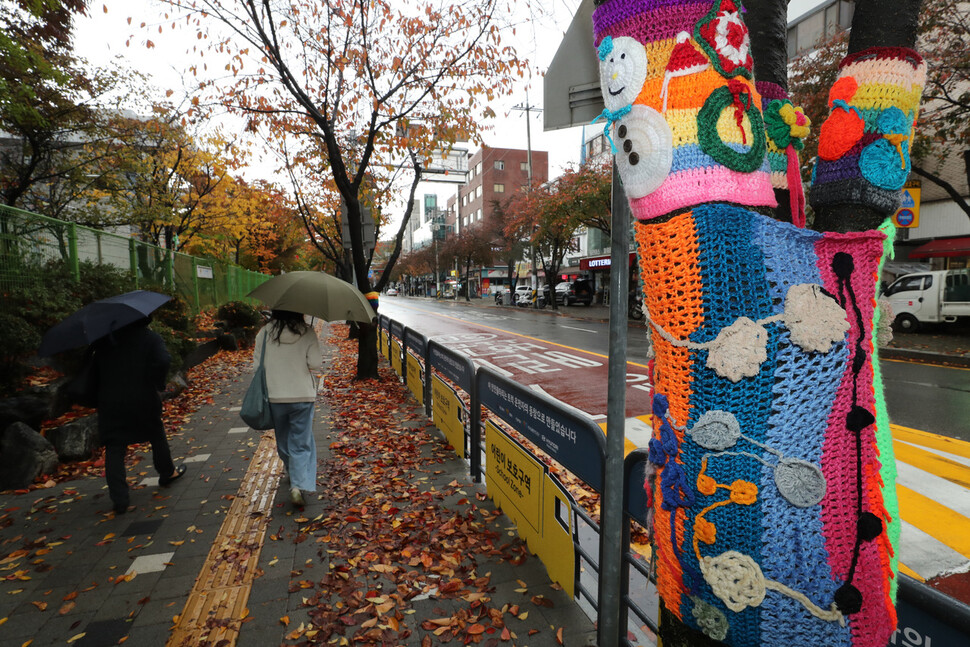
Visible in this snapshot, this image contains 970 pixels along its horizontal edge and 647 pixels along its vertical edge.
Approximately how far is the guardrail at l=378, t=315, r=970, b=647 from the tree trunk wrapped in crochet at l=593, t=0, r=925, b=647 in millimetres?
334

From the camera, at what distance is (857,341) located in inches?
37.1

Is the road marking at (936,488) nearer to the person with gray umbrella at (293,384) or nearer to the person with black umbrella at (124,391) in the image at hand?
the person with gray umbrella at (293,384)

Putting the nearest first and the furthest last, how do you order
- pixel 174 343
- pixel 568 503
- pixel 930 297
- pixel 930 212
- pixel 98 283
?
pixel 568 503, pixel 98 283, pixel 174 343, pixel 930 297, pixel 930 212

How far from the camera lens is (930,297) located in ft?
47.1

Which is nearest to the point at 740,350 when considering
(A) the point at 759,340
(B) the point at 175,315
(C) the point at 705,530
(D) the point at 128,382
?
(A) the point at 759,340

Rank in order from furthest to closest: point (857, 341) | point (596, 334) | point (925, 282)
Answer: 1. point (596, 334)
2. point (925, 282)
3. point (857, 341)

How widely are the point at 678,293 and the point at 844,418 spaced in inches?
15.7

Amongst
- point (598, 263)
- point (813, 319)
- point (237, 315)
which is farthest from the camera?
point (598, 263)

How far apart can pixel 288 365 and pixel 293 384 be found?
0.57 feet

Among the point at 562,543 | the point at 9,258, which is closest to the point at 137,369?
the point at 9,258

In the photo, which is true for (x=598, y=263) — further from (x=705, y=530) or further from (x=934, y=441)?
(x=705, y=530)

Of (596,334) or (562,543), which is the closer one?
(562,543)

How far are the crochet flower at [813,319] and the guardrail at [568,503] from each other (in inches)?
26.5

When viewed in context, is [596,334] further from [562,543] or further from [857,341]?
[857,341]
